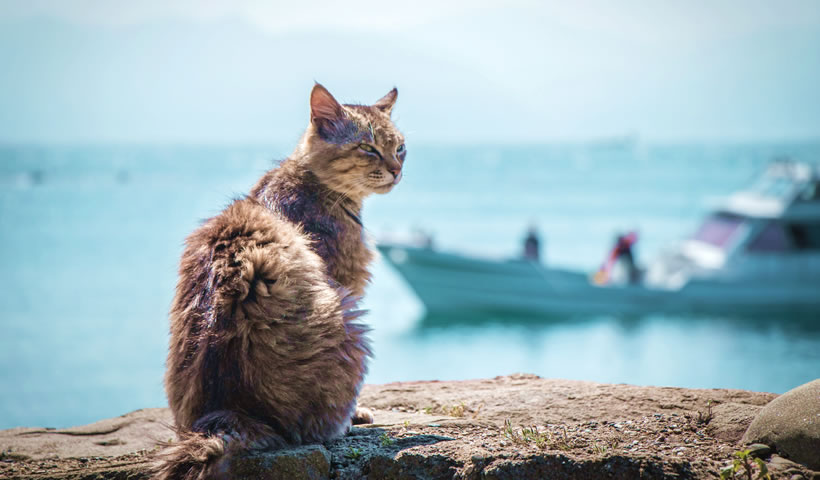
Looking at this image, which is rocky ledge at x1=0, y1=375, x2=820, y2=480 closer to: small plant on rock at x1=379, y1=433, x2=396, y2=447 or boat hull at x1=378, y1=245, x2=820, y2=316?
small plant on rock at x1=379, y1=433, x2=396, y2=447

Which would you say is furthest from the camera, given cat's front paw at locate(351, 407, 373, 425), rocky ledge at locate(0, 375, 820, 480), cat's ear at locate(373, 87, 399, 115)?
cat's ear at locate(373, 87, 399, 115)

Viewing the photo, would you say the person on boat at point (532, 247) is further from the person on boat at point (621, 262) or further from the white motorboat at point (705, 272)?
the person on boat at point (621, 262)

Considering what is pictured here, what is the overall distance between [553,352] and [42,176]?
5773 centimetres

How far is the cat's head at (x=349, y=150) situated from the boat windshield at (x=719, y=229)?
17.0 meters

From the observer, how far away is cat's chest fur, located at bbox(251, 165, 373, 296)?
156 inches

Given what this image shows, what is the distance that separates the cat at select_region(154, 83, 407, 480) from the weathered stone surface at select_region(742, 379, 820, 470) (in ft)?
6.11

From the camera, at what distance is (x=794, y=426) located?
327 centimetres

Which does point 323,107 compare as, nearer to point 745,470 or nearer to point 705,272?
point 745,470

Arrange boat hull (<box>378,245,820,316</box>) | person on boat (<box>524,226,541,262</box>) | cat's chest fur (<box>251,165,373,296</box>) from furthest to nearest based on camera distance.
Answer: person on boat (<box>524,226,541,262</box>) → boat hull (<box>378,245,820,316</box>) → cat's chest fur (<box>251,165,373,296</box>)

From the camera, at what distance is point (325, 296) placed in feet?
11.4

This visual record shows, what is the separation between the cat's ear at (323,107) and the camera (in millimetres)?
4195

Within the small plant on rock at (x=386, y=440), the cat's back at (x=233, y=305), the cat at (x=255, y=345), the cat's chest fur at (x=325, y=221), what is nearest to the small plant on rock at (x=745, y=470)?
the small plant on rock at (x=386, y=440)

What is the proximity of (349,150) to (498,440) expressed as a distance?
5.73 ft

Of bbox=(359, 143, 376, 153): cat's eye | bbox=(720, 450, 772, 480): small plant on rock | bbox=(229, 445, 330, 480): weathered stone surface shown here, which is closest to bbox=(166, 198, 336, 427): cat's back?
bbox=(229, 445, 330, 480): weathered stone surface
